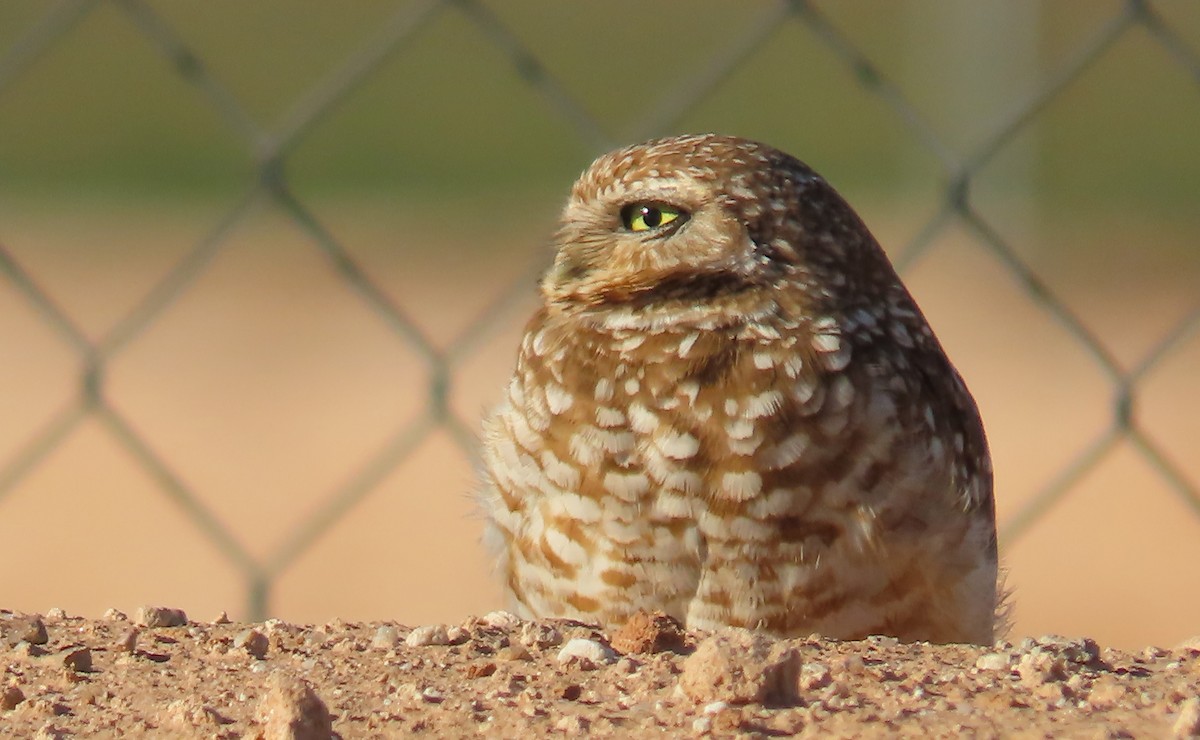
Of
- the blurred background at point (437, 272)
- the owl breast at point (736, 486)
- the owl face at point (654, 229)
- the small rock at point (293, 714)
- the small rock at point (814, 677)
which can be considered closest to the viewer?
the small rock at point (293, 714)

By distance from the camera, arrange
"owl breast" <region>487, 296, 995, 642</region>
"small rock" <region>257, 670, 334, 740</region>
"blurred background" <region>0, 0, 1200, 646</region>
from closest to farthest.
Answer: "small rock" <region>257, 670, 334, 740</region> → "owl breast" <region>487, 296, 995, 642</region> → "blurred background" <region>0, 0, 1200, 646</region>

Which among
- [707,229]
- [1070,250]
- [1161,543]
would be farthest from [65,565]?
[1070,250]

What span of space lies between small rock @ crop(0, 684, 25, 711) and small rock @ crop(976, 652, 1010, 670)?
0.82 m

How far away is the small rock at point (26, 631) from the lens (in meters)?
1.90

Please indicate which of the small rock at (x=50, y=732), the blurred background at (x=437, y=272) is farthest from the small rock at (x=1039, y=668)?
the blurred background at (x=437, y=272)

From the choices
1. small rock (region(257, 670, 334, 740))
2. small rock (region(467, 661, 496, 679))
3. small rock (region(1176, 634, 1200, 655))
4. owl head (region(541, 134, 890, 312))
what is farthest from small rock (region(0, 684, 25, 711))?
small rock (region(1176, 634, 1200, 655))

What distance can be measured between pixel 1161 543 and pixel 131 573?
3.09 m

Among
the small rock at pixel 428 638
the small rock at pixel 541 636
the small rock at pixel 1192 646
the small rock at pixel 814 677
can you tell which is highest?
the small rock at pixel 428 638

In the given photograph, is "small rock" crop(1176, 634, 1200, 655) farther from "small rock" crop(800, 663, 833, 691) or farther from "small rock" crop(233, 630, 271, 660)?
"small rock" crop(233, 630, 271, 660)

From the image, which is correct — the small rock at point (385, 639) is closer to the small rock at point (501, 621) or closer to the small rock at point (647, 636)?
the small rock at point (501, 621)

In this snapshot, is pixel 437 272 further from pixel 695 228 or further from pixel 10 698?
pixel 10 698

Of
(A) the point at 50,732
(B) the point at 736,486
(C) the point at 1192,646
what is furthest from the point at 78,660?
(C) the point at 1192,646

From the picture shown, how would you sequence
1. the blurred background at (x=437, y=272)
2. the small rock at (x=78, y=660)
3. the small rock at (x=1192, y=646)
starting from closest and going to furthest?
1. the small rock at (x=78, y=660)
2. the small rock at (x=1192, y=646)
3. the blurred background at (x=437, y=272)

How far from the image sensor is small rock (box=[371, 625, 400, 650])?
189 cm
